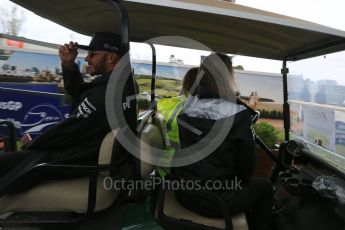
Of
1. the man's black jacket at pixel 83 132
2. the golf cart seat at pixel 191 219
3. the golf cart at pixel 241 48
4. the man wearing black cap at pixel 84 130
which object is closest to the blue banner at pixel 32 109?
the golf cart at pixel 241 48

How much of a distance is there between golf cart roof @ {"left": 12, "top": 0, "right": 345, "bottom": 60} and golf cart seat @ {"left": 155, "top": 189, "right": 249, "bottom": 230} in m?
1.02

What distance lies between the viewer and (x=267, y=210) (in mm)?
2137

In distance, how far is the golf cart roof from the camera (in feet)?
5.51

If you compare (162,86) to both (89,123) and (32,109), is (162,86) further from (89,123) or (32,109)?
(32,109)

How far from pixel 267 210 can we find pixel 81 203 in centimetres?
119

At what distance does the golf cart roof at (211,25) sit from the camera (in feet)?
5.51

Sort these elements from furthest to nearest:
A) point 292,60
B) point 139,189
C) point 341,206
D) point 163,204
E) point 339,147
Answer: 1. point 292,60
2. point 339,147
3. point 139,189
4. point 163,204
5. point 341,206

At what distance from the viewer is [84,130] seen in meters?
2.08

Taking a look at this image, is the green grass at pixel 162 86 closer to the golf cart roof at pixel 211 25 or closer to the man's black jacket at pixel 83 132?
the golf cart roof at pixel 211 25

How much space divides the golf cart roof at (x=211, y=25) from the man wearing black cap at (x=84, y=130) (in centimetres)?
28

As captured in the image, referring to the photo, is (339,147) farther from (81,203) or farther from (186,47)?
(81,203)

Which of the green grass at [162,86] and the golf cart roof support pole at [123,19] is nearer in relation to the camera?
the golf cart roof support pole at [123,19]

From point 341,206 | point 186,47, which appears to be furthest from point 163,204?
point 186,47

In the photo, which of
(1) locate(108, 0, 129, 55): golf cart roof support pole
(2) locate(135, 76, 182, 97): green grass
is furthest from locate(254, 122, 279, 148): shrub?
(1) locate(108, 0, 129, 55): golf cart roof support pole
